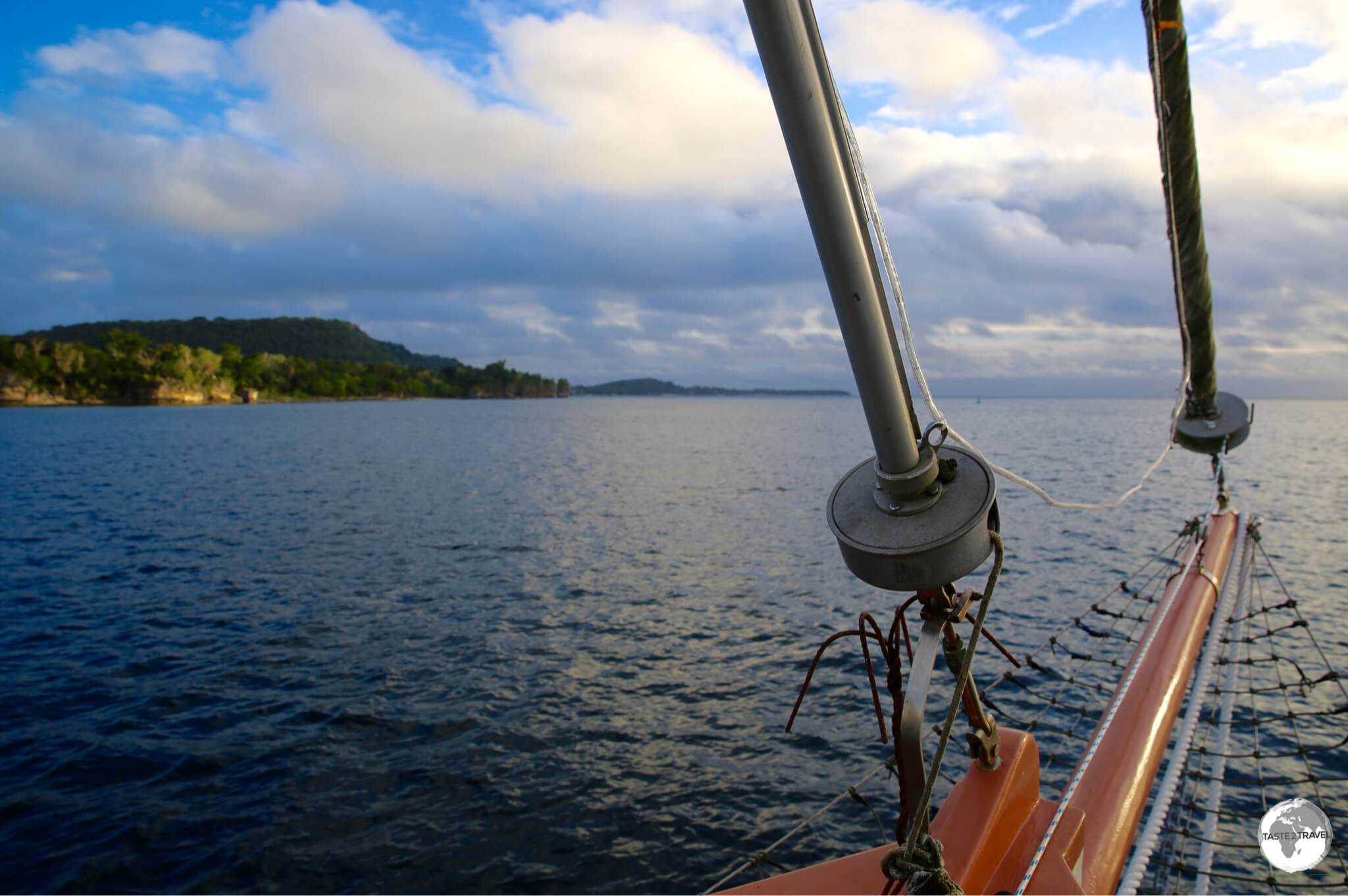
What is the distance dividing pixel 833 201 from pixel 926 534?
3.18 feet

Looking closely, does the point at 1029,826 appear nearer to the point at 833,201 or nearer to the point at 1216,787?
the point at 833,201

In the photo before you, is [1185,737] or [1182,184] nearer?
[1185,737]

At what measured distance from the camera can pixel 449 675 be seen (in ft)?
45.2

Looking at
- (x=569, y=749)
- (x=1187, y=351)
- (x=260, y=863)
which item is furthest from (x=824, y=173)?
(x=569, y=749)

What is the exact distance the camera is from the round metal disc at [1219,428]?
371 inches

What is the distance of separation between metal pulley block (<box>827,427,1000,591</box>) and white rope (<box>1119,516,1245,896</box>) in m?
2.74

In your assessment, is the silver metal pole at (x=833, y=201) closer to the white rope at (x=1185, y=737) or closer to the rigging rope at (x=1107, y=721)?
the rigging rope at (x=1107, y=721)

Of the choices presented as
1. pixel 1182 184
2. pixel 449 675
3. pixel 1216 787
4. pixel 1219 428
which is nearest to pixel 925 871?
pixel 1216 787

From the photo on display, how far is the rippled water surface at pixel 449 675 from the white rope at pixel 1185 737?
4.30m

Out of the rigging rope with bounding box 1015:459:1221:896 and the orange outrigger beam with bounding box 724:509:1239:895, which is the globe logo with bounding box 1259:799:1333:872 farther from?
the orange outrigger beam with bounding box 724:509:1239:895

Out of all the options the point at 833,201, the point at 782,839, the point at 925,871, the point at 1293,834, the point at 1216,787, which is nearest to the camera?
the point at 833,201

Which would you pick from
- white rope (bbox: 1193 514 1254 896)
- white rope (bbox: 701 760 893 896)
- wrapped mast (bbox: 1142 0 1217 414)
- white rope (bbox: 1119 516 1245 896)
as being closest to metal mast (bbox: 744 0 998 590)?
white rope (bbox: 701 760 893 896)

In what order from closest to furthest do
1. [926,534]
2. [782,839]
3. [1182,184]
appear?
[926,534] → [782,839] → [1182,184]

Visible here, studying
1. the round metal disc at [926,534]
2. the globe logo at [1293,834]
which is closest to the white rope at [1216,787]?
the globe logo at [1293,834]
